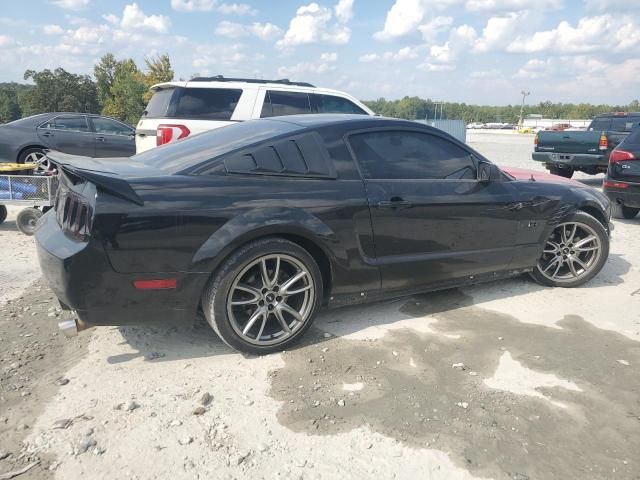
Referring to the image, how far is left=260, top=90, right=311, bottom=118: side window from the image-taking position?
26.7 ft

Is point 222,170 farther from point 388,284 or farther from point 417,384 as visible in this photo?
point 417,384

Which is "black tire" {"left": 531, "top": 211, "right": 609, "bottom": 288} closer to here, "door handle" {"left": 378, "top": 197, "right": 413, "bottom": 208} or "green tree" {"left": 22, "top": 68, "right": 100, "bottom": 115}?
"door handle" {"left": 378, "top": 197, "right": 413, "bottom": 208}

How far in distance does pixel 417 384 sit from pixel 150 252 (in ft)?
5.76

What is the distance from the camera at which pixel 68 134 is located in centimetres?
1097

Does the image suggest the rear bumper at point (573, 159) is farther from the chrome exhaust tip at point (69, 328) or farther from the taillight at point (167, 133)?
the chrome exhaust tip at point (69, 328)

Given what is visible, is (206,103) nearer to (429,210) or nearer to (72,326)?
(429,210)

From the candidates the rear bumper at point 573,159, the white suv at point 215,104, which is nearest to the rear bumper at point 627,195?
the rear bumper at point 573,159

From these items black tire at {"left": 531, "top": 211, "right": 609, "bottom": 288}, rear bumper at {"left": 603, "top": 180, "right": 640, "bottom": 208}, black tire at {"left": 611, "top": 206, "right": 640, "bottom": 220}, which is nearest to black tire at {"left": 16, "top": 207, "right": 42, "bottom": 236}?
black tire at {"left": 531, "top": 211, "right": 609, "bottom": 288}

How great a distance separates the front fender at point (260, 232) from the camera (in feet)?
10.1

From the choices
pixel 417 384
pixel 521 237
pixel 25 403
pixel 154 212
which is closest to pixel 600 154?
pixel 521 237

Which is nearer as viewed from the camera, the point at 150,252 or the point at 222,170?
the point at 150,252

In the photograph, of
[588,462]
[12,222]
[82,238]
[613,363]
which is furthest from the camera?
[12,222]

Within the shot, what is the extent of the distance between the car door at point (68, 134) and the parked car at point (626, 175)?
10092 mm

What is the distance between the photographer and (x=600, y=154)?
1162cm
